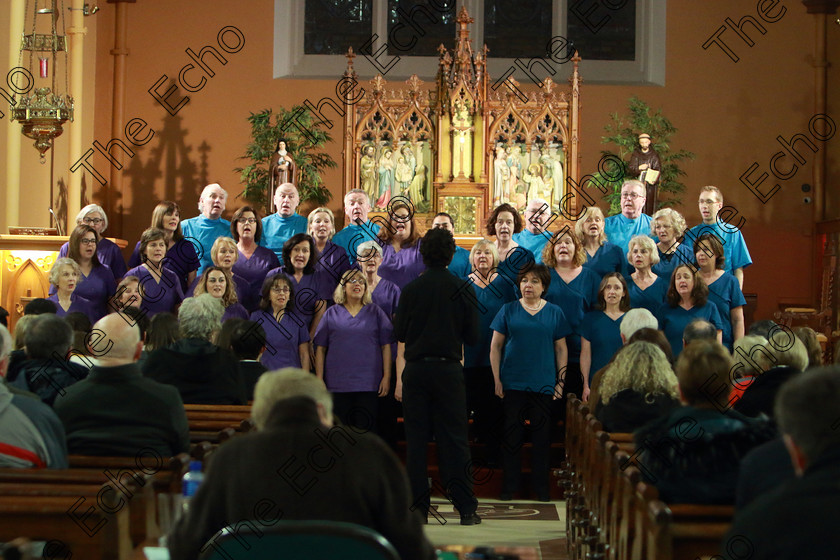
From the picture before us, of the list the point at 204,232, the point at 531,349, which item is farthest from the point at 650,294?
the point at 204,232

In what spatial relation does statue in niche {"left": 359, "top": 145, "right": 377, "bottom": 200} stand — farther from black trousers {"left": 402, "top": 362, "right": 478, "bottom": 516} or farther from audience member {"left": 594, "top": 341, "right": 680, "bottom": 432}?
audience member {"left": 594, "top": 341, "right": 680, "bottom": 432}

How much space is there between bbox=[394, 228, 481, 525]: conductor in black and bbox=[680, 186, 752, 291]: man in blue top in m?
2.61

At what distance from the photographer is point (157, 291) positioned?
6.85 meters

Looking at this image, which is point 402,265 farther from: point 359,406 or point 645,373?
point 645,373

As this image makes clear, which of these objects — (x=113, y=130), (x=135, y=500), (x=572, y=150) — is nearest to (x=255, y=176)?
(x=113, y=130)

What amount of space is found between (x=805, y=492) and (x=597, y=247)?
547 cm

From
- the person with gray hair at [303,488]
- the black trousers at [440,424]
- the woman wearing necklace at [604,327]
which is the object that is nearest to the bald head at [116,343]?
the person with gray hair at [303,488]

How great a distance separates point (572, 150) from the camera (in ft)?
31.6

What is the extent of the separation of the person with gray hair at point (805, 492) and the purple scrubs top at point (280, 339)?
450cm

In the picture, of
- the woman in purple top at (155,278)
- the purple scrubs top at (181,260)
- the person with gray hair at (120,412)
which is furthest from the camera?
the purple scrubs top at (181,260)

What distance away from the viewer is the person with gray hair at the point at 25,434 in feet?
10.3

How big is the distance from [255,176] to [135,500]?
26.7ft

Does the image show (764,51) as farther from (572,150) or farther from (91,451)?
(91,451)

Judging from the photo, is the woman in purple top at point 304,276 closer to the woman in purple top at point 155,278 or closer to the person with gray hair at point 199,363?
the woman in purple top at point 155,278
